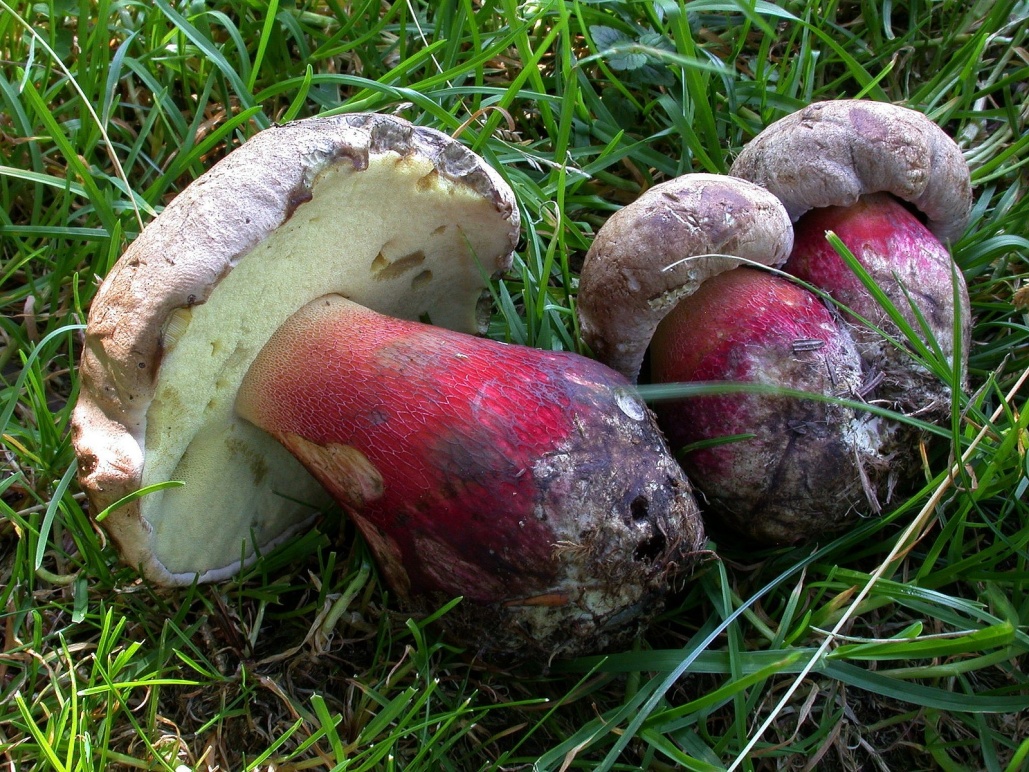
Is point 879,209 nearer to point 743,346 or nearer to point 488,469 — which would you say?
point 743,346

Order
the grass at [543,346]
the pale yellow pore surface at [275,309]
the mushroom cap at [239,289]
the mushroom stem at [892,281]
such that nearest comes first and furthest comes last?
the mushroom cap at [239,289]
the pale yellow pore surface at [275,309]
the grass at [543,346]
the mushroom stem at [892,281]

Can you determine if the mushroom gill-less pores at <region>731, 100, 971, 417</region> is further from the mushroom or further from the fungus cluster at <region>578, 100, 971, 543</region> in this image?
the mushroom

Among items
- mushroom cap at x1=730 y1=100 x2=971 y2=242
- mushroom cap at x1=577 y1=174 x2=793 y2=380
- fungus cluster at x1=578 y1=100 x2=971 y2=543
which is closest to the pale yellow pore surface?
mushroom cap at x1=577 y1=174 x2=793 y2=380

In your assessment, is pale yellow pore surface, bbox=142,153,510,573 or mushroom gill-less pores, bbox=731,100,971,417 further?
mushroom gill-less pores, bbox=731,100,971,417

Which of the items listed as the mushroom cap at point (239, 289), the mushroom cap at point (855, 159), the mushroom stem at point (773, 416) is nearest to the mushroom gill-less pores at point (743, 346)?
the mushroom stem at point (773, 416)

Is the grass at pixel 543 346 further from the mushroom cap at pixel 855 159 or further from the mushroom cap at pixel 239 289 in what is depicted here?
the mushroom cap at pixel 855 159

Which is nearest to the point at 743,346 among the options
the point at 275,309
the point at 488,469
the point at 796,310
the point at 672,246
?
the point at 796,310
